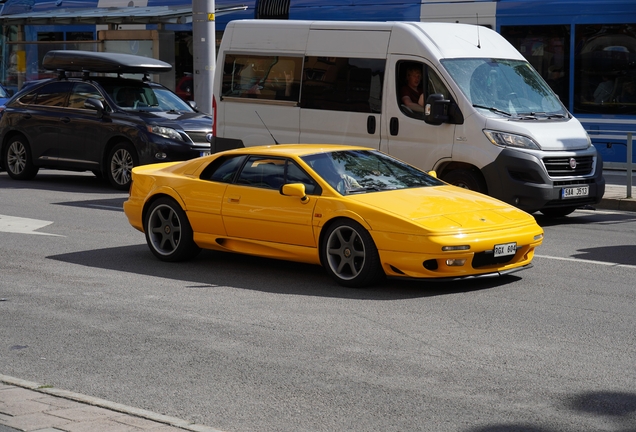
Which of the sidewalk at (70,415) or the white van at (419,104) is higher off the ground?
the white van at (419,104)

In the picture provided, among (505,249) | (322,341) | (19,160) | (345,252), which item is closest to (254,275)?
(345,252)

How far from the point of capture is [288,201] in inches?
375

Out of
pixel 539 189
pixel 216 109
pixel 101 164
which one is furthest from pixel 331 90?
pixel 101 164

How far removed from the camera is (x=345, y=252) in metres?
9.12

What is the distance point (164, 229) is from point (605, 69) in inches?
429

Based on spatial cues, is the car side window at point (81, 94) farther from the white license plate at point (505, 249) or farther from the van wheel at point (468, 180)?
the white license plate at point (505, 249)

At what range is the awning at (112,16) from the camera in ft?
80.5

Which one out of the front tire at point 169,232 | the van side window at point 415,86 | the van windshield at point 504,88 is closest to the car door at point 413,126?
the van side window at point 415,86

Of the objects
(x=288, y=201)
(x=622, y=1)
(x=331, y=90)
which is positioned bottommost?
(x=288, y=201)

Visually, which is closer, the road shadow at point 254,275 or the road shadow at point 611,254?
the road shadow at point 254,275

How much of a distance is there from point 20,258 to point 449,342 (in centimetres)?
532

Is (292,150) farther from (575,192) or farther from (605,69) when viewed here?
(605,69)

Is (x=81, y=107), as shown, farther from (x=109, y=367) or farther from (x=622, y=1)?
(x=109, y=367)

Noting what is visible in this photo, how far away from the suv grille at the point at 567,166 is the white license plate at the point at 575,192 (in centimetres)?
18
